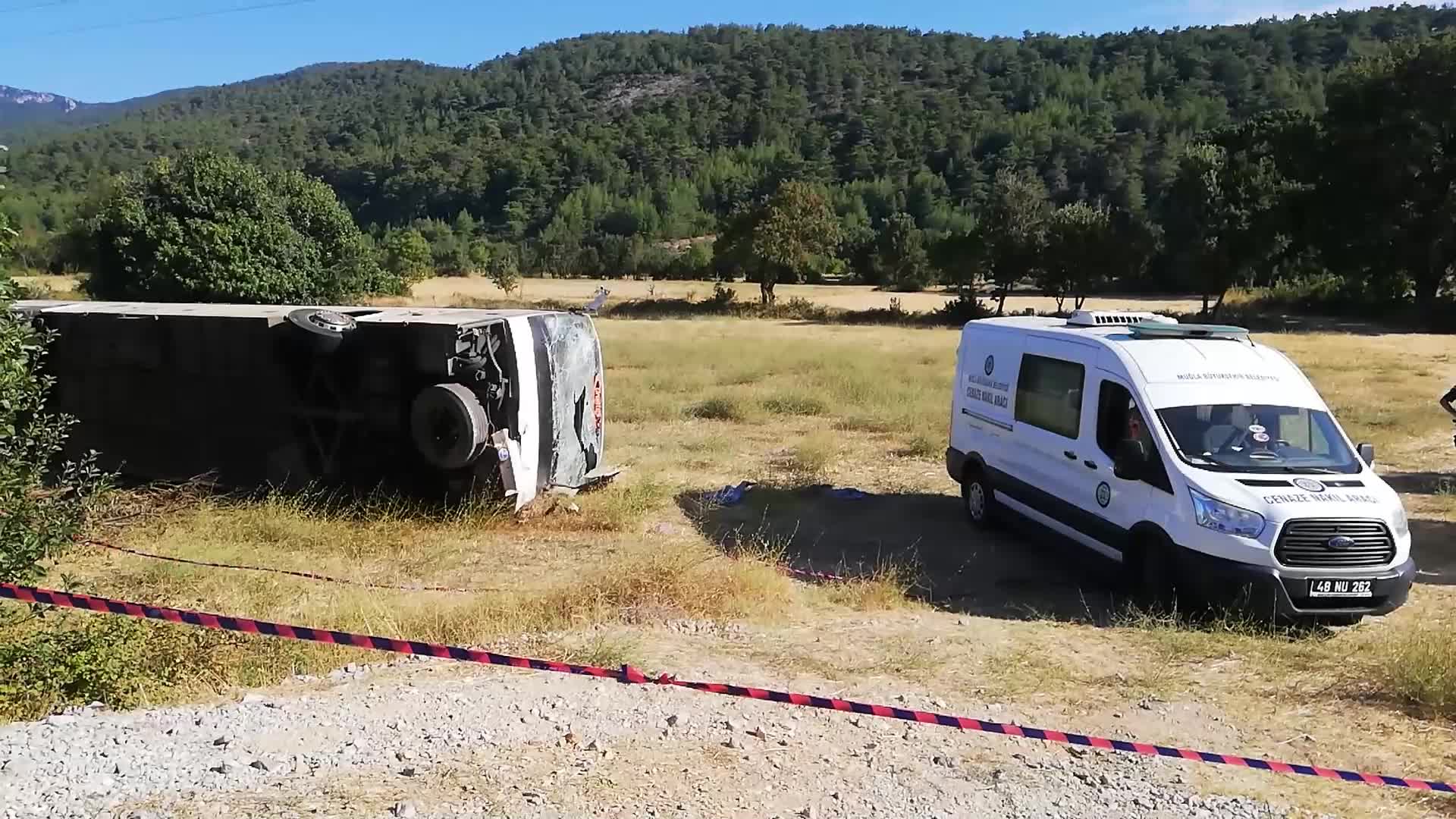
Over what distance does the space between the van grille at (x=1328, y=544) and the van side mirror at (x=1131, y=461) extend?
3.73 feet

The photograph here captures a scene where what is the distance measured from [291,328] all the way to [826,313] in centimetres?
3798

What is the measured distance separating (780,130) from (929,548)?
147788mm

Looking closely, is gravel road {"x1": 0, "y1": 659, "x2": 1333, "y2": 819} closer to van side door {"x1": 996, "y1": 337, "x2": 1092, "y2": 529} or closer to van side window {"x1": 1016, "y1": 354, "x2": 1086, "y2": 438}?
van side door {"x1": 996, "y1": 337, "x2": 1092, "y2": 529}

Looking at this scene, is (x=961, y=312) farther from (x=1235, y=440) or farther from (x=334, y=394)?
(x=1235, y=440)

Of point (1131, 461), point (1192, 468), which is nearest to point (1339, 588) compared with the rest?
point (1192, 468)

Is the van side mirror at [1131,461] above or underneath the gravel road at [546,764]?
above

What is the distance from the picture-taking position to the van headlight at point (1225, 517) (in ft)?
24.8

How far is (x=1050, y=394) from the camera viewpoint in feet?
32.6

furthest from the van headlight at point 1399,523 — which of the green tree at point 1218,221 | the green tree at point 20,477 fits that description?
the green tree at point 1218,221

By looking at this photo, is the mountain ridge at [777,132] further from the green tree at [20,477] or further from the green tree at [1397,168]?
the green tree at [20,477]

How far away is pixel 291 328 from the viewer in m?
10.5

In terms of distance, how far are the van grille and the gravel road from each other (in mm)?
3243

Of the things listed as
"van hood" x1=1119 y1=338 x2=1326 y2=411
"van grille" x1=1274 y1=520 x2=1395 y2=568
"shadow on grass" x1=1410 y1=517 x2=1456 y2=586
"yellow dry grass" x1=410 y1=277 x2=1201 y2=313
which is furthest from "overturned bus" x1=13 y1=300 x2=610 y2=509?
"yellow dry grass" x1=410 y1=277 x2=1201 y2=313

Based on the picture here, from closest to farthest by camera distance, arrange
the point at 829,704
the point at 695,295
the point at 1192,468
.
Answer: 1. the point at 829,704
2. the point at 1192,468
3. the point at 695,295
